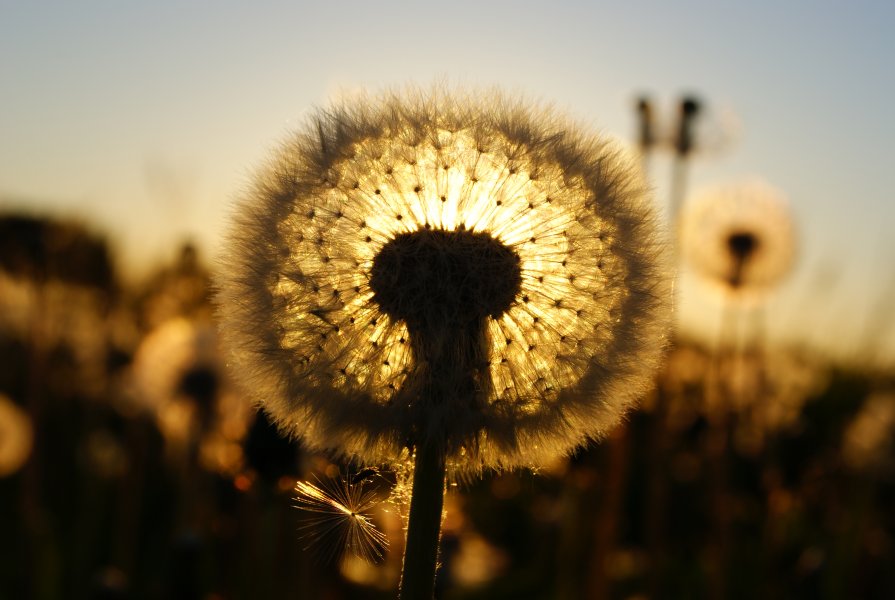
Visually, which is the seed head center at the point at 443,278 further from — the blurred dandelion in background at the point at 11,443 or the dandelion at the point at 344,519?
the blurred dandelion in background at the point at 11,443

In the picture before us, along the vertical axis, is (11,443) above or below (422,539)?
below

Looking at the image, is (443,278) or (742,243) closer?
(443,278)

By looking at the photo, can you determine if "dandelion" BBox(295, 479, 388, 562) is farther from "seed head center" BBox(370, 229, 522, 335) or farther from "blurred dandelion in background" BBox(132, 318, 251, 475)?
"blurred dandelion in background" BBox(132, 318, 251, 475)

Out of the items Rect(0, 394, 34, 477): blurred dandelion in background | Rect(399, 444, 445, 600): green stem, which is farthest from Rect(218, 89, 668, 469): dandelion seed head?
Rect(0, 394, 34, 477): blurred dandelion in background

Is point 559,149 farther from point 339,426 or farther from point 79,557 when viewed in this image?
point 79,557

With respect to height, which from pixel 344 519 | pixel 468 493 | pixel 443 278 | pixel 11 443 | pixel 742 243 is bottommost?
pixel 11 443

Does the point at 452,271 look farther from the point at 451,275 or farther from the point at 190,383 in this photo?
the point at 190,383

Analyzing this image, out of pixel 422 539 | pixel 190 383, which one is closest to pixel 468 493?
pixel 190 383
